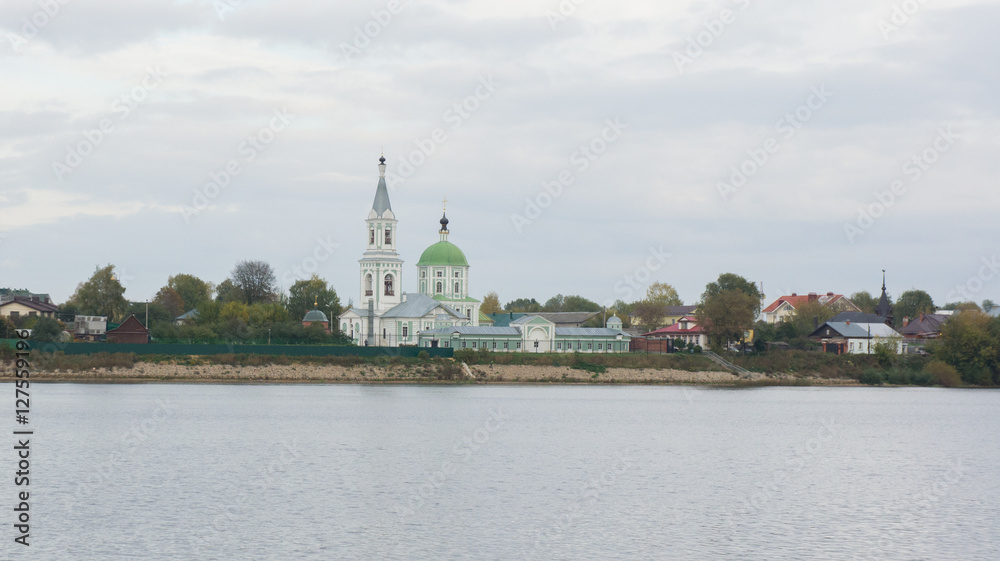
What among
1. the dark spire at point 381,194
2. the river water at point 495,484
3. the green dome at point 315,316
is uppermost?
the dark spire at point 381,194

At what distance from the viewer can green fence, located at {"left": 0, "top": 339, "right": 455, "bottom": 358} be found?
2939 inches

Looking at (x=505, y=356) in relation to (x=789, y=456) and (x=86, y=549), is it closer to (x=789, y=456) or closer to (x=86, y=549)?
(x=789, y=456)

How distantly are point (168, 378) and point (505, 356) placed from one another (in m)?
26.2

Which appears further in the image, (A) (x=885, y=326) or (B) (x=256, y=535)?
(A) (x=885, y=326)

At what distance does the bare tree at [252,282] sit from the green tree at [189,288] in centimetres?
1768

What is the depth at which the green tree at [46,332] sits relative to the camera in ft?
253

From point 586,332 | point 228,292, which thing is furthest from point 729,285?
point 228,292

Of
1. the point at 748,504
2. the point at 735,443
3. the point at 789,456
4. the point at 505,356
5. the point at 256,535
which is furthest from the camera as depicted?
the point at 505,356

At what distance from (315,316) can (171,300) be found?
1231 inches

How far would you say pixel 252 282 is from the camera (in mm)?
128375

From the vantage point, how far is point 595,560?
2188cm

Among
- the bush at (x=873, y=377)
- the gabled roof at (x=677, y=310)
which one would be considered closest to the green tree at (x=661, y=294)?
the gabled roof at (x=677, y=310)

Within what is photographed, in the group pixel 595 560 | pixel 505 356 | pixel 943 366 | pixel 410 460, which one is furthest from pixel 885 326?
pixel 595 560

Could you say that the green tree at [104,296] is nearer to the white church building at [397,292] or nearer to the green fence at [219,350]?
the white church building at [397,292]
